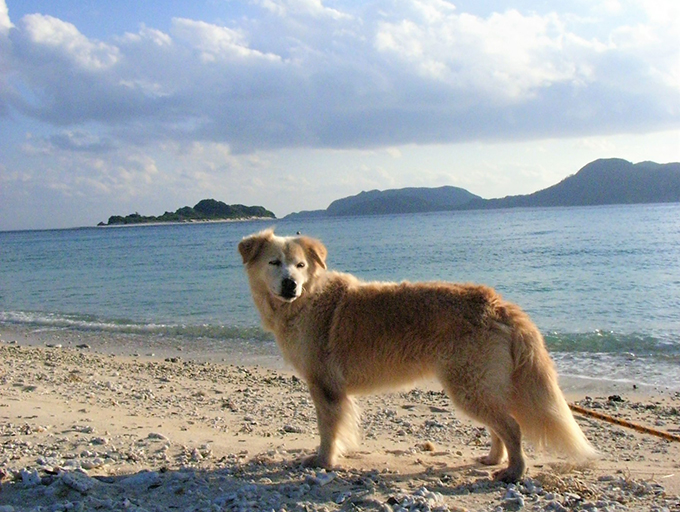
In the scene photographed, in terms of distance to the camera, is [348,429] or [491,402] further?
[348,429]

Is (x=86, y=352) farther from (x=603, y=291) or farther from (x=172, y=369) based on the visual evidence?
(x=603, y=291)

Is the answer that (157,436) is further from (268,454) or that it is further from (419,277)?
(419,277)

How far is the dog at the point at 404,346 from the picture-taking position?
16.6 feet

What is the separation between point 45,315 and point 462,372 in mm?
19140

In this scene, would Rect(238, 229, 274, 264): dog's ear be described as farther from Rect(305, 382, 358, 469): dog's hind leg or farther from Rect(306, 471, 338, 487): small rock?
Rect(306, 471, 338, 487): small rock

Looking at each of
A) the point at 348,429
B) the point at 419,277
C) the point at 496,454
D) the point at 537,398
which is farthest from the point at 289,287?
the point at 419,277

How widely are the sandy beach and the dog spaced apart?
430 mm

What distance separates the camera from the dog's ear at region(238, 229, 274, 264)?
5891 millimetres

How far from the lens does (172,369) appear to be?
1148 centimetres

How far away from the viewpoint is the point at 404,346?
5258mm

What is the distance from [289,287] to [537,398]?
Answer: 243cm

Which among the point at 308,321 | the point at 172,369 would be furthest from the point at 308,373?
the point at 172,369

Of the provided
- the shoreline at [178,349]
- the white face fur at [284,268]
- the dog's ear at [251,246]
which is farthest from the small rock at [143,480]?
the shoreline at [178,349]

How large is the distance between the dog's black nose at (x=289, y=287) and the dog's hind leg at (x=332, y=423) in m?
0.89
